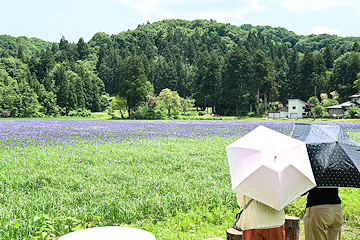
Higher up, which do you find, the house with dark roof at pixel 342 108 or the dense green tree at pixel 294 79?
the dense green tree at pixel 294 79

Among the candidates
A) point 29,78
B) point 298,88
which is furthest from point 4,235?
point 298,88

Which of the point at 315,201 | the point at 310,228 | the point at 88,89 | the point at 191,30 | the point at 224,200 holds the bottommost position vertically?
the point at 224,200

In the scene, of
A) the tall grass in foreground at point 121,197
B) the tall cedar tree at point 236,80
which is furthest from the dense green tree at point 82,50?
the tall grass in foreground at point 121,197

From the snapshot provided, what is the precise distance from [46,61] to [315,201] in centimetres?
9506

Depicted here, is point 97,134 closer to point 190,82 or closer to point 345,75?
point 345,75

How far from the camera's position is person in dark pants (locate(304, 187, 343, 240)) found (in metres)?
3.02

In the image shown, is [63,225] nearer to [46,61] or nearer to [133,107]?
[133,107]

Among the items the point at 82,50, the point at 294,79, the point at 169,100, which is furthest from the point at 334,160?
the point at 82,50

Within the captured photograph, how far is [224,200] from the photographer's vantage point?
5410mm

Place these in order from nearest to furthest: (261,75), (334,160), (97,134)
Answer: (334,160), (97,134), (261,75)

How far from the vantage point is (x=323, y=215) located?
3.01 meters

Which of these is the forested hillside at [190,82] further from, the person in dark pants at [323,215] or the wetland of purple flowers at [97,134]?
the person in dark pants at [323,215]

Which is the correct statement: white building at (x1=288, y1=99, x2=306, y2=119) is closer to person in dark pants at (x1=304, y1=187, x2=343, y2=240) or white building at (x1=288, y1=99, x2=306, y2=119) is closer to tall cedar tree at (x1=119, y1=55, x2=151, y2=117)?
tall cedar tree at (x1=119, y1=55, x2=151, y2=117)

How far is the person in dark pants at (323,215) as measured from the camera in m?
3.02
